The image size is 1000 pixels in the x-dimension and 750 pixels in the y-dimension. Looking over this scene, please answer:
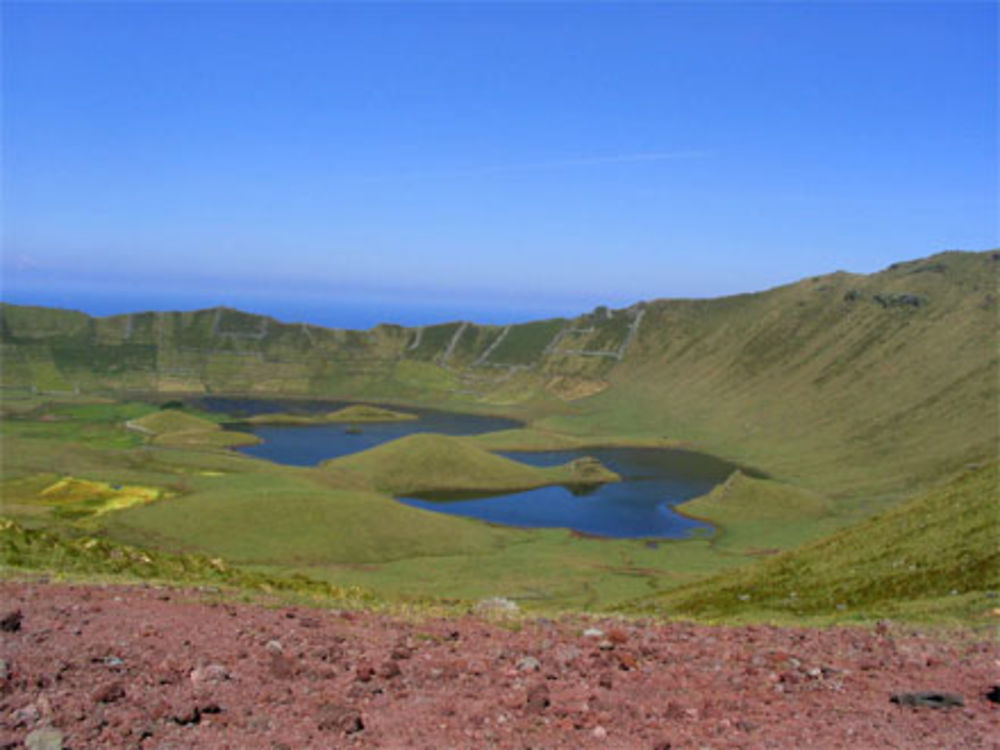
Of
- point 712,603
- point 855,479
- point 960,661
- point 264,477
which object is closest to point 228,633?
point 960,661

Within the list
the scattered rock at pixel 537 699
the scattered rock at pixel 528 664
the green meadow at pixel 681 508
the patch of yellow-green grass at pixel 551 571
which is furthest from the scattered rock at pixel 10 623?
the patch of yellow-green grass at pixel 551 571

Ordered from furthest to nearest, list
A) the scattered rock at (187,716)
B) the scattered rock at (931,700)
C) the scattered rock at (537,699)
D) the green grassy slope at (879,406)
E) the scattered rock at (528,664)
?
1. the green grassy slope at (879,406)
2. the scattered rock at (528,664)
3. the scattered rock at (931,700)
4. the scattered rock at (537,699)
5. the scattered rock at (187,716)

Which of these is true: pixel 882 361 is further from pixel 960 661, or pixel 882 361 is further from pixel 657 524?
pixel 960 661

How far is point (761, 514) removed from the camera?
9962 cm

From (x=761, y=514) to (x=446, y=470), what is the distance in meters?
47.7

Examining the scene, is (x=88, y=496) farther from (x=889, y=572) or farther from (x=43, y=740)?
(x=43, y=740)

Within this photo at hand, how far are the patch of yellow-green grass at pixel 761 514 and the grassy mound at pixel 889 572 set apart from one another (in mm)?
36726

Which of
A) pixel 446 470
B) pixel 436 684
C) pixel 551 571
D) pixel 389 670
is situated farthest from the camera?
pixel 446 470

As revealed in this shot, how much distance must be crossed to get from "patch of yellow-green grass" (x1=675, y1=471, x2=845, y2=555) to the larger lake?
3795mm

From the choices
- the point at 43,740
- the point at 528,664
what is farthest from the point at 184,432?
the point at 43,740

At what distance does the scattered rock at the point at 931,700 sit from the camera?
12422mm

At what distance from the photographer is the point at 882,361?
174m

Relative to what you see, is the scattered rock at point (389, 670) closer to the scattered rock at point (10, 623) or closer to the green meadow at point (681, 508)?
the scattered rock at point (10, 623)

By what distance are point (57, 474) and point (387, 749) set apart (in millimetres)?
94605
